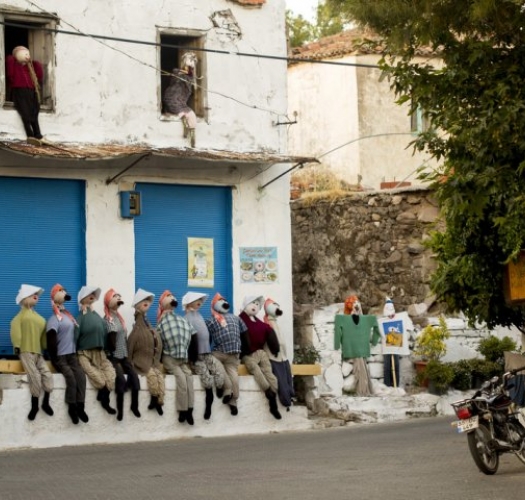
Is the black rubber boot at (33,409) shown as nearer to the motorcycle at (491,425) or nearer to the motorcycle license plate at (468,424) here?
the motorcycle at (491,425)

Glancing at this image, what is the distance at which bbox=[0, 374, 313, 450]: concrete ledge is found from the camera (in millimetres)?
20734

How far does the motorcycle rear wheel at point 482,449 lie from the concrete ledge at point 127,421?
6882 mm

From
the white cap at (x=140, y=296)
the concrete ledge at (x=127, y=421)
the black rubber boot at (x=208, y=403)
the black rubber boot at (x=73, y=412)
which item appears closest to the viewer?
the concrete ledge at (x=127, y=421)

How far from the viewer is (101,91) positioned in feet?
76.7

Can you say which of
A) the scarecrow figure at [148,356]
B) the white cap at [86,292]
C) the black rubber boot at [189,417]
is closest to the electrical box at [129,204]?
the scarecrow figure at [148,356]

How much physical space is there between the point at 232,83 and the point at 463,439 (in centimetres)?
741

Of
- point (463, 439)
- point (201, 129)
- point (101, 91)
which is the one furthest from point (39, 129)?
point (463, 439)

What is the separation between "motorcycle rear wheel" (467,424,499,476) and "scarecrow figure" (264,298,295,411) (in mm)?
7219

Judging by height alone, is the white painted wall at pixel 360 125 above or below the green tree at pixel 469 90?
above

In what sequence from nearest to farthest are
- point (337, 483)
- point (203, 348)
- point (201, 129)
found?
point (337, 483) < point (203, 348) < point (201, 129)

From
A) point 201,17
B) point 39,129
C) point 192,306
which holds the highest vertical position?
point 201,17

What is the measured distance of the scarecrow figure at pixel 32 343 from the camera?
20828 mm

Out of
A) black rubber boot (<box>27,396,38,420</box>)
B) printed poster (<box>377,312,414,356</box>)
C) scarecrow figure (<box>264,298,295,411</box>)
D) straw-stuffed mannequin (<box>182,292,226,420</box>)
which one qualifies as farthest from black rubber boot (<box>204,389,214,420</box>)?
printed poster (<box>377,312,414,356</box>)

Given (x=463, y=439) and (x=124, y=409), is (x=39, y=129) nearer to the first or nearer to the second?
(x=124, y=409)
